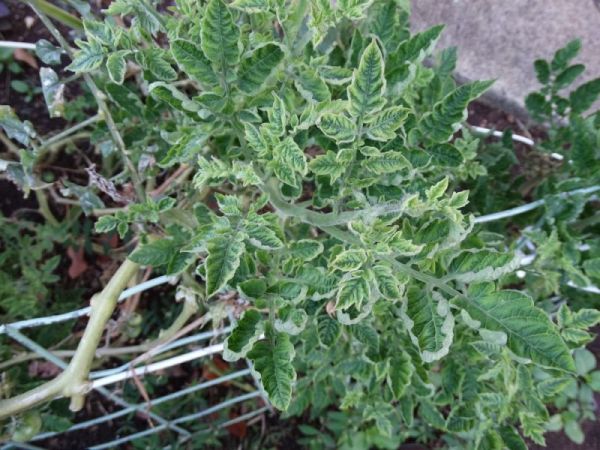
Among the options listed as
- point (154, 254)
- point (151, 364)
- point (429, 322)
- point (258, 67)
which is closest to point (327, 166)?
point (258, 67)

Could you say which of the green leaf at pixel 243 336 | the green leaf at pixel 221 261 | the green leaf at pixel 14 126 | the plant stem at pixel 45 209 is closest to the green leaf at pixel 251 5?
the green leaf at pixel 221 261

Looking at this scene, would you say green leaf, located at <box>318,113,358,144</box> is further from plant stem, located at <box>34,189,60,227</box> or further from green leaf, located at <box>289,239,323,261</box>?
plant stem, located at <box>34,189,60,227</box>

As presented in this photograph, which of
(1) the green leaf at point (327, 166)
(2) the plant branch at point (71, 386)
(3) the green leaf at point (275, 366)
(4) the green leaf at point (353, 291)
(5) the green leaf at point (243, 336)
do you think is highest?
(1) the green leaf at point (327, 166)

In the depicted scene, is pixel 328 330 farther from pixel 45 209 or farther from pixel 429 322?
pixel 45 209

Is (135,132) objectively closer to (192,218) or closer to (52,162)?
(192,218)

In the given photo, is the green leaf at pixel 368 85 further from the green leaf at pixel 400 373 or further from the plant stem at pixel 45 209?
the plant stem at pixel 45 209

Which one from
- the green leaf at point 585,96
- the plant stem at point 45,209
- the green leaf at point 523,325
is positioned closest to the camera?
the green leaf at point 523,325

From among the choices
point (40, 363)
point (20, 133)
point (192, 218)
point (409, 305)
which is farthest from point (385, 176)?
point (40, 363)
